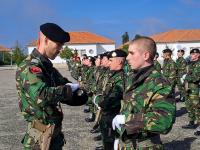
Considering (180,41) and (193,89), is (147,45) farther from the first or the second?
(180,41)

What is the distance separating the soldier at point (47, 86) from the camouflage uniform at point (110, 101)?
1.80 m

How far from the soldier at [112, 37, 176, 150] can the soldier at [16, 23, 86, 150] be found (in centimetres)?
55

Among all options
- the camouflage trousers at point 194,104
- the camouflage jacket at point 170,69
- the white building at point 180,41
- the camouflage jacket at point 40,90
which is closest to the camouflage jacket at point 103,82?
the camouflage jacket at point 40,90

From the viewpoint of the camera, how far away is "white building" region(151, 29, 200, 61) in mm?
84812

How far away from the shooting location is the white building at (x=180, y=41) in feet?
278

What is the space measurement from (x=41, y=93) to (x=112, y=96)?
2.30 metres

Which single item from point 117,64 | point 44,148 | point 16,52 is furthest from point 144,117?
point 16,52

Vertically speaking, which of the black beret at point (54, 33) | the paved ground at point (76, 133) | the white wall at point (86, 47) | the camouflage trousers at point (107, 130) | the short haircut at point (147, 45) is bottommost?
the paved ground at point (76, 133)

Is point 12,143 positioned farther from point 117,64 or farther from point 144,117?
point 144,117

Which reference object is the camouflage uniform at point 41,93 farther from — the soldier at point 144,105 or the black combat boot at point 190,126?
Answer: the black combat boot at point 190,126

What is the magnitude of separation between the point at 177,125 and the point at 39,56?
6779mm

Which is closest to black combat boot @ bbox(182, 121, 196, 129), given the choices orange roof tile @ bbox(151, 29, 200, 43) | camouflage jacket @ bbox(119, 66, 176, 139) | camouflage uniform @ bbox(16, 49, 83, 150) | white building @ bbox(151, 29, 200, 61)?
camouflage uniform @ bbox(16, 49, 83, 150)

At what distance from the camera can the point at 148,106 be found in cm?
345

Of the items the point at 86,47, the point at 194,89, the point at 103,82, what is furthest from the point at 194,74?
the point at 86,47
